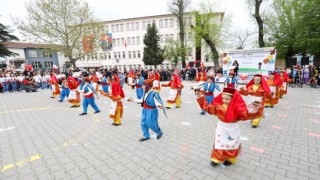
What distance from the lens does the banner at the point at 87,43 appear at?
2331cm

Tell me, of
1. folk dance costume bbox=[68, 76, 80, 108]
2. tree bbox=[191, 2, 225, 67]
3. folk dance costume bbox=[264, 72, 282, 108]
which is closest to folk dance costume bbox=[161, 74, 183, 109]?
folk dance costume bbox=[264, 72, 282, 108]

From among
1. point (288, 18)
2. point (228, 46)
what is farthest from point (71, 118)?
point (228, 46)

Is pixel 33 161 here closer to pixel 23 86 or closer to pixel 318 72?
pixel 23 86

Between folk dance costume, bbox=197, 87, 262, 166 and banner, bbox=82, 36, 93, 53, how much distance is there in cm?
2303

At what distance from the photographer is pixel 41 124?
699 cm

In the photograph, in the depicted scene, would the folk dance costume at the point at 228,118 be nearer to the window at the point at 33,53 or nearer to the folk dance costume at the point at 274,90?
the folk dance costume at the point at 274,90

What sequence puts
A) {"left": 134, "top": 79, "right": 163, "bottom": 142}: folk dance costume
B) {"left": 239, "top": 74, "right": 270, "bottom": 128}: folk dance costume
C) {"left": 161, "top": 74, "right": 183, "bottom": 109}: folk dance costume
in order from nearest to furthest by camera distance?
{"left": 134, "top": 79, "right": 163, "bottom": 142}: folk dance costume < {"left": 239, "top": 74, "right": 270, "bottom": 128}: folk dance costume < {"left": 161, "top": 74, "right": 183, "bottom": 109}: folk dance costume

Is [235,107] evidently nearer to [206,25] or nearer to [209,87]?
[209,87]

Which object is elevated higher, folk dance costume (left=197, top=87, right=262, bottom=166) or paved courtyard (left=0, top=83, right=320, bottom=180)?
folk dance costume (left=197, top=87, right=262, bottom=166)

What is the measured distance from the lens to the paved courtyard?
11.8ft

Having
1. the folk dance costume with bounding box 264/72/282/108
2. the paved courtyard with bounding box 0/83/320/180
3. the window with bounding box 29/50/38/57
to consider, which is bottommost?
the paved courtyard with bounding box 0/83/320/180

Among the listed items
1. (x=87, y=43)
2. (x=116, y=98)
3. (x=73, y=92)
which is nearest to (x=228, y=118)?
(x=116, y=98)

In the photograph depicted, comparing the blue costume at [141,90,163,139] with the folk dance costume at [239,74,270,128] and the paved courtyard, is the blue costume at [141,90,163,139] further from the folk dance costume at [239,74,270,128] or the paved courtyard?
the folk dance costume at [239,74,270,128]

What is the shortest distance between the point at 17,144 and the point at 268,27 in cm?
3032
